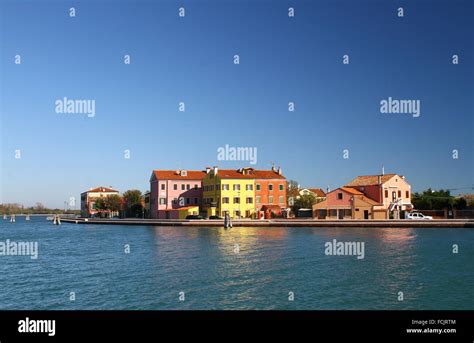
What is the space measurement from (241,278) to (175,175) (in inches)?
2362

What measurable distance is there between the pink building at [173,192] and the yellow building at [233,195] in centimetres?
557

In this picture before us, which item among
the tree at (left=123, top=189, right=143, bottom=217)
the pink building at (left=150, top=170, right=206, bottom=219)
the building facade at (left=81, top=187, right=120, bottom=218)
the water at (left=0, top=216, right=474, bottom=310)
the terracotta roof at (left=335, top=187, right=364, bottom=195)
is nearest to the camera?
the water at (left=0, top=216, right=474, bottom=310)

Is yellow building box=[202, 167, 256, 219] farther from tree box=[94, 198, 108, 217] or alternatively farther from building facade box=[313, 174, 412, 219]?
tree box=[94, 198, 108, 217]

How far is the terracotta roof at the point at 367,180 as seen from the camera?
6647cm

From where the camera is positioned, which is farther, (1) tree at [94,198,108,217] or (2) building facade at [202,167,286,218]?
(1) tree at [94,198,108,217]

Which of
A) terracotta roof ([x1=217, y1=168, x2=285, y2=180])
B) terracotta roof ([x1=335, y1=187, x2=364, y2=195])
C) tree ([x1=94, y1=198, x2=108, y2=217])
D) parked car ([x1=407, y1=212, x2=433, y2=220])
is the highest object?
terracotta roof ([x1=217, y1=168, x2=285, y2=180])

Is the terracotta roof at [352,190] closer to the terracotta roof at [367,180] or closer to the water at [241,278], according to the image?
the terracotta roof at [367,180]

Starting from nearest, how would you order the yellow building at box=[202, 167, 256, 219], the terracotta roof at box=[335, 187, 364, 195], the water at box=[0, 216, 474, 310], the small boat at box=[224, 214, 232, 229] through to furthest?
the water at box=[0, 216, 474, 310] < the small boat at box=[224, 214, 232, 229] < the terracotta roof at box=[335, 187, 364, 195] < the yellow building at box=[202, 167, 256, 219]

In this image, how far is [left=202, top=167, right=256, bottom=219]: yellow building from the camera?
238 ft

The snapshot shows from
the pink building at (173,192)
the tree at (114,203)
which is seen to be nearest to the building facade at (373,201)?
the pink building at (173,192)

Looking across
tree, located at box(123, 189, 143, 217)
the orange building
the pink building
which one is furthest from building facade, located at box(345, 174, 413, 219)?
tree, located at box(123, 189, 143, 217)

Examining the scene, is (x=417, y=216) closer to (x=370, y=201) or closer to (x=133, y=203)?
(x=370, y=201)

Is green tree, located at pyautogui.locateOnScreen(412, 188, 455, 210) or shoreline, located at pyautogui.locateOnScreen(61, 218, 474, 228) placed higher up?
green tree, located at pyautogui.locateOnScreen(412, 188, 455, 210)
